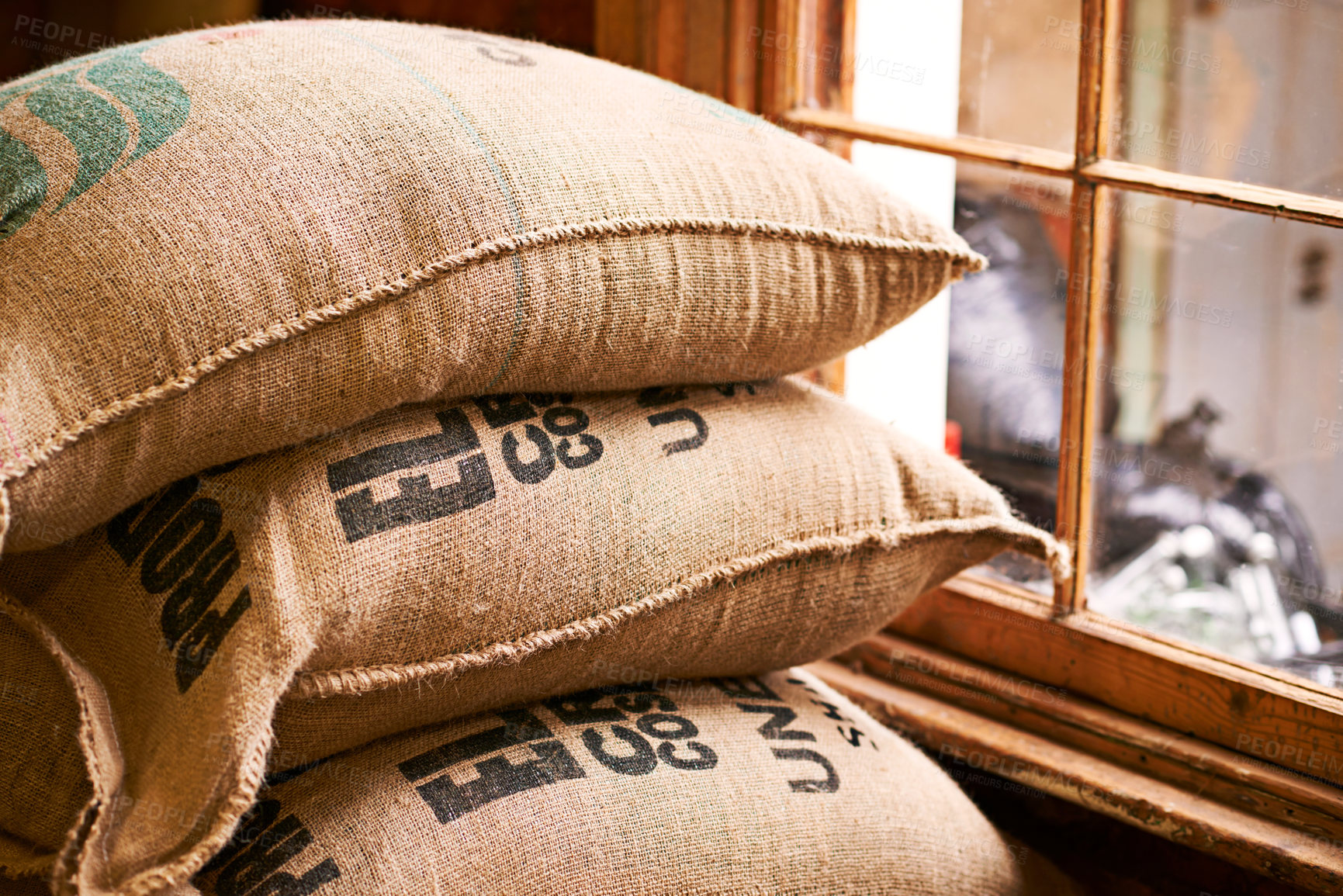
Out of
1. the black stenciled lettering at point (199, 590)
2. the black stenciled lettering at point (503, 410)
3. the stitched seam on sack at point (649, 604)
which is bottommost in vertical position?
the stitched seam on sack at point (649, 604)

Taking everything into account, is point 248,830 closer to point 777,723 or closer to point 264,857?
point 264,857

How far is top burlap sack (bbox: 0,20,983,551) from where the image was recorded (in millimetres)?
596

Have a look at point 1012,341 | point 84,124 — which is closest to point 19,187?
point 84,124

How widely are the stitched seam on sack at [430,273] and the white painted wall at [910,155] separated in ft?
0.97

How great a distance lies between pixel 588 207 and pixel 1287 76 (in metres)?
0.68

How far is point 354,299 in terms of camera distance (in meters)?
0.63

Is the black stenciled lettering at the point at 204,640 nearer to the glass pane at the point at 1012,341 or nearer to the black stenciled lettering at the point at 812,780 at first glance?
the black stenciled lettering at the point at 812,780

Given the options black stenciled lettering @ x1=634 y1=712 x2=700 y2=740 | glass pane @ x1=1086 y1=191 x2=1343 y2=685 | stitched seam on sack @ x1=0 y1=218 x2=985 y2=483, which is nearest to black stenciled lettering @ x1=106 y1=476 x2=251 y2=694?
stitched seam on sack @ x1=0 y1=218 x2=985 y2=483

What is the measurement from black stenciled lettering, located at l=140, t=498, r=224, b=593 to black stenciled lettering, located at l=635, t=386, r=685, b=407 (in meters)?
0.30

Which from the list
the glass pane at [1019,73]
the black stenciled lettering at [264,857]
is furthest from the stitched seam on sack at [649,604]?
the glass pane at [1019,73]

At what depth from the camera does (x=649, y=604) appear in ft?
2.52

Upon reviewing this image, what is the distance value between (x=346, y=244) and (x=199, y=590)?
0.22 meters

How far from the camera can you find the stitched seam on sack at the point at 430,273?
0.58 meters

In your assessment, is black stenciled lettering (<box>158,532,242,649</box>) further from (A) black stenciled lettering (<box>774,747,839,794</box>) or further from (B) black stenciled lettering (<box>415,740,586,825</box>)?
(A) black stenciled lettering (<box>774,747,839,794</box>)
